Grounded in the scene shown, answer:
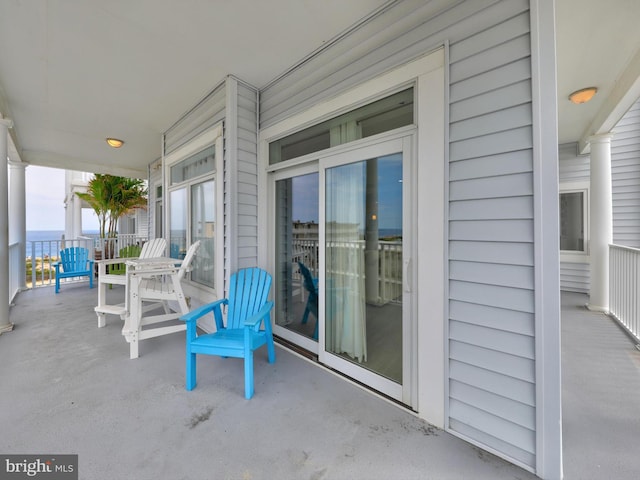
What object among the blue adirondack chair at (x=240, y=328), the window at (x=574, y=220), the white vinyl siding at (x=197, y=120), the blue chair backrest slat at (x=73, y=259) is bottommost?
the blue adirondack chair at (x=240, y=328)

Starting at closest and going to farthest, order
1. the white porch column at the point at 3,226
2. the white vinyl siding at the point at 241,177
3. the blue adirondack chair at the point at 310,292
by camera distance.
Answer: the blue adirondack chair at the point at 310,292, the white vinyl siding at the point at 241,177, the white porch column at the point at 3,226

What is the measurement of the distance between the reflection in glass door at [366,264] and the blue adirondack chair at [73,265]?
5.96 metres

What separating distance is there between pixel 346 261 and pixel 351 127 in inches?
44.9

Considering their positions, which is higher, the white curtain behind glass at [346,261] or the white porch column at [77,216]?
the white porch column at [77,216]

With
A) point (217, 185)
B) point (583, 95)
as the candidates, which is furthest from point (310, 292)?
point (583, 95)

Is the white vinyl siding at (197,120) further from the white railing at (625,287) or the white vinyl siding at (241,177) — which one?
the white railing at (625,287)

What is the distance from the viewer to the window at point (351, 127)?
6.36 ft

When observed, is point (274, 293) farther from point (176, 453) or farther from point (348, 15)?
point (348, 15)

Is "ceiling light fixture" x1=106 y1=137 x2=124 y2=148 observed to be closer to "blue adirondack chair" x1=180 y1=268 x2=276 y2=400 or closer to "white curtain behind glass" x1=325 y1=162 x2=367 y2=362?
"blue adirondack chair" x1=180 y1=268 x2=276 y2=400

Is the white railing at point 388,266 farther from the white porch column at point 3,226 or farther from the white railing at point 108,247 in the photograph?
the white railing at point 108,247

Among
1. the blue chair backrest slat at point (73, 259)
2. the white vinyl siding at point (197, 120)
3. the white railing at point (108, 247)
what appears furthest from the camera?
the white railing at point (108, 247)

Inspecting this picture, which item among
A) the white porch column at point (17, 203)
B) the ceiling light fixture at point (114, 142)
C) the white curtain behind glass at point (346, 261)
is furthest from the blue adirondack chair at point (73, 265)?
the white curtain behind glass at point (346, 261)

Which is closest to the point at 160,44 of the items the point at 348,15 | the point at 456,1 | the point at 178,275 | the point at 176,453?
the point at 348,15

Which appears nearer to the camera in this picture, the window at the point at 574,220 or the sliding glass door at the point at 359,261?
the sliding glass door at the point at 359,261
